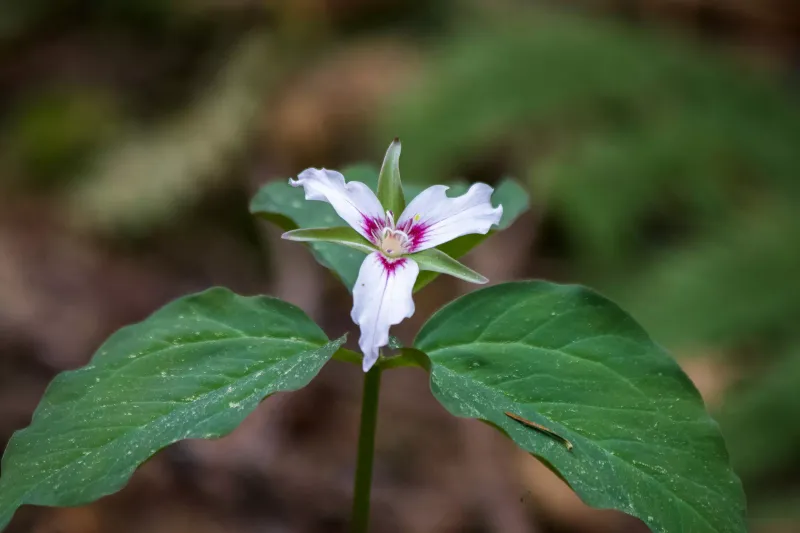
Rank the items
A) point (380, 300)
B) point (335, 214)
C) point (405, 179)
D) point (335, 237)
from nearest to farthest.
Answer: point (380, 300)
point (335, 237)
point (335, 214)
point (405, 179)

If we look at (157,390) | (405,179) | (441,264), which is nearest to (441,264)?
(441,264)

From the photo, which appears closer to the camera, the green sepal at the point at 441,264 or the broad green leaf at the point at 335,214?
the green sepal at the point at 441,264

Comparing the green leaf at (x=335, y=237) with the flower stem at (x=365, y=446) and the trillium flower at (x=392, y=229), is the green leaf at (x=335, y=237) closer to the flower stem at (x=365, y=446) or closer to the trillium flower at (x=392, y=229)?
the trillium flower at (x=392, y=229)

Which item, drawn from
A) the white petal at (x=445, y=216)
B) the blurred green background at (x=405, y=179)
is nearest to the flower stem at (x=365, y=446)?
the white petal at (x=445, y=216)

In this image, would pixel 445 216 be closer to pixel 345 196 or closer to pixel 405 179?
pixel 345 196

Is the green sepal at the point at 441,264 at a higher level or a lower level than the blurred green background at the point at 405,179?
lower

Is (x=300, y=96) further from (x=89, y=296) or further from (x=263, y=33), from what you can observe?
(x=89, y=296)

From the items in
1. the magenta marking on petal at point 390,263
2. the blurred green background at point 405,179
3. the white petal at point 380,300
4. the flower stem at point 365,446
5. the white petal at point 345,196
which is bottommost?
the flower stem at point 365,446
